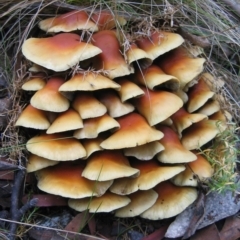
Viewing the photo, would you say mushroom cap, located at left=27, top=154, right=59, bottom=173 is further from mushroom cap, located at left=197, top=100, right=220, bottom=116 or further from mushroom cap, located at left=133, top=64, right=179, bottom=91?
mushroom cap, located at left=197, top=100, right=220, bottom=116

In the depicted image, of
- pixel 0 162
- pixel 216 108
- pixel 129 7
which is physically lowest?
pixel 0 162

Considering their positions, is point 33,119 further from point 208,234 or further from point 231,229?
point 231,229

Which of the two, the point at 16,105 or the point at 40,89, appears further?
the point at 16,105

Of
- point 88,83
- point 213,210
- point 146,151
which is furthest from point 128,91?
point 213,210

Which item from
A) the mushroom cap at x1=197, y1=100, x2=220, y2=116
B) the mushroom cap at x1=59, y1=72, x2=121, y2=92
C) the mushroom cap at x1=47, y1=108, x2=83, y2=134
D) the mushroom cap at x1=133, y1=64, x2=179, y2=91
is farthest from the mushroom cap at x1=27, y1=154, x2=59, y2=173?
the mushroom cap at x1=197, y1=100, x2=220, y2=116

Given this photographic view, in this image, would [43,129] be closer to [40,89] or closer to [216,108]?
[40,89]

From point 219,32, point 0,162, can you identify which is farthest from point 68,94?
point 219,32
